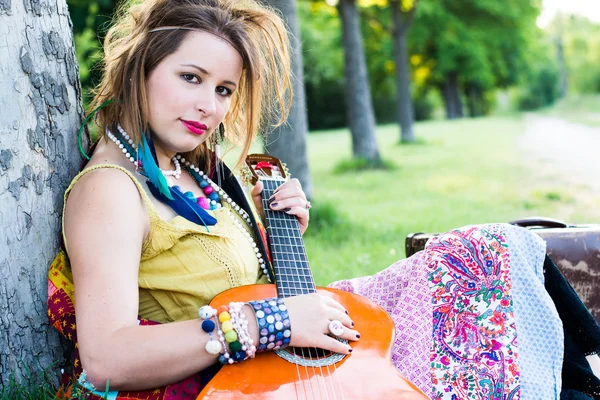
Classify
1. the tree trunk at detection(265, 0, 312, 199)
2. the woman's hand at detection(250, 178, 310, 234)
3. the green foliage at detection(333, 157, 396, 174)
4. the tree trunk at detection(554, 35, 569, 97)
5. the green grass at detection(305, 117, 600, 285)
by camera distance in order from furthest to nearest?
the tree trunk at detection(554, 35, 569, 97)
the green foliage at detection(333, 157, 396, 174)
the tree trunk at detection(265, 0, 312, 199)
the green grass at detection(305, 117, 600, 285)
the woman's hand at detection(250, 178, 310, 234)

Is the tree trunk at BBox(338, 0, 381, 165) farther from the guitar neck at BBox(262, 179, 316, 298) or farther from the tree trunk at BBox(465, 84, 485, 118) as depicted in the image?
the tree trunk at BBox(465, 84, 485, 118)

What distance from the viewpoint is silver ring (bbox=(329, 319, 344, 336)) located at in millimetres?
2016

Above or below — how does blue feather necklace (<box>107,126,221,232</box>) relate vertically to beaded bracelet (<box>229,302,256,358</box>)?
above

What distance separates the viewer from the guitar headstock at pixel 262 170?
2762mm

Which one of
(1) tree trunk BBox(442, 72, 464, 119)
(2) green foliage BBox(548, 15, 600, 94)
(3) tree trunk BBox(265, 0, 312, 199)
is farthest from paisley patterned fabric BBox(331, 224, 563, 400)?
(2) green foliage BBox(548, 15, 600, 94)

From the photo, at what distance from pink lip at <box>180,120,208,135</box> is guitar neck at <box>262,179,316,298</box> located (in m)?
0.49

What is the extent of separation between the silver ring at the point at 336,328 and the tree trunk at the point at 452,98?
32.8m

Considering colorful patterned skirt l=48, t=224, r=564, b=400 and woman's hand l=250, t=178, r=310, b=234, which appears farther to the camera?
woman's hand l=250, t=178, r=310, b=234

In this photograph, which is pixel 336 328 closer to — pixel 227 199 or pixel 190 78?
pixel 227 199

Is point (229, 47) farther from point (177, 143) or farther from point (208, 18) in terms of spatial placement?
point (177, 143)

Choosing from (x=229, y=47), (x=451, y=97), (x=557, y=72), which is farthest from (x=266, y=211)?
(x=557, y=72)

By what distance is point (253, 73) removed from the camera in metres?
2.41

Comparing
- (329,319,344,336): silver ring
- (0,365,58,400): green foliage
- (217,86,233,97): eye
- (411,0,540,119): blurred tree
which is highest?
(411,0,540,119): blurred tree

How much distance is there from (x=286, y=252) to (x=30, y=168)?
0.95 meters
